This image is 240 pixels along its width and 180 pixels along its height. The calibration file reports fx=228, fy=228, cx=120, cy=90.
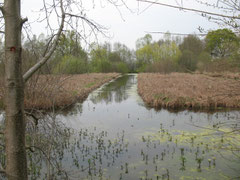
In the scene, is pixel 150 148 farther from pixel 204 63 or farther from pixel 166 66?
pixel 166 66

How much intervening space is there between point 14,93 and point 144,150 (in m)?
4.65

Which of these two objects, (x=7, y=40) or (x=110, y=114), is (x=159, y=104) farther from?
(x=7, y=40)

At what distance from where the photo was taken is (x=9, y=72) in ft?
4.17

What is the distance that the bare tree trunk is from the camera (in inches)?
49.4

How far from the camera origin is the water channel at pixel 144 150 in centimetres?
434

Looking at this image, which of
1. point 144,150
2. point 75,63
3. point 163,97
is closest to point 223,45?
point 75,63

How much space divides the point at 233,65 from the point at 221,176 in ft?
7.59

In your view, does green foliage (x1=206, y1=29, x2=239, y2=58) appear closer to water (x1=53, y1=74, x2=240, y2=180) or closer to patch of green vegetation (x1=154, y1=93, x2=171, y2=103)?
water (x1=53, y1=74, x2=240, y2=180)

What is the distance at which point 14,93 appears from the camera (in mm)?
1296

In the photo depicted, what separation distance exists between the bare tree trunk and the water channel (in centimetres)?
102

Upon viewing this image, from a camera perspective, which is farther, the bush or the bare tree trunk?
the bush

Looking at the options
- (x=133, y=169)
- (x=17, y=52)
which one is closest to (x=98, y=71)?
(x=133, y=169)

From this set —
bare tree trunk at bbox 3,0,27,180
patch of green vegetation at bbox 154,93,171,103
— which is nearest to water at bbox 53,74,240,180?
bare tree trunk at bbox 3,0,27,180

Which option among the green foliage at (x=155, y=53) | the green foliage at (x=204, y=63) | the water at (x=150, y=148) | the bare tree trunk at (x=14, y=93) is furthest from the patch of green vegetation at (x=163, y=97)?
the green foliage at (x=155, y=53)
